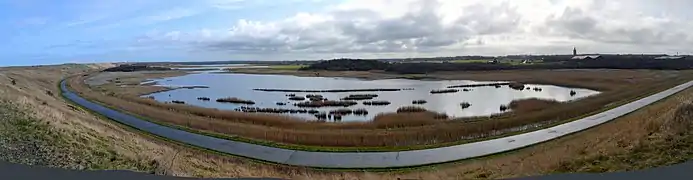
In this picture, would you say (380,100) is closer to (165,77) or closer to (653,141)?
(165,77)

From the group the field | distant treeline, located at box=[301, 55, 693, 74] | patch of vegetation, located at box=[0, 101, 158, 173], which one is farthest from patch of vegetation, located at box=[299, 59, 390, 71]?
patch of vegetation, located at box=[0, 101, 158, 173]

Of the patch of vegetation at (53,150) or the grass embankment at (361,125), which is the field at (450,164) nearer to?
the patch of vegetation at (53,150)

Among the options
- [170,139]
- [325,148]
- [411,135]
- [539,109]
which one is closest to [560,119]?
[539,109]

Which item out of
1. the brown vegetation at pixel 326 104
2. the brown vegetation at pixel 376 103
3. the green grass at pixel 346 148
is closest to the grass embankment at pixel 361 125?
the green grass at pixel 346 148

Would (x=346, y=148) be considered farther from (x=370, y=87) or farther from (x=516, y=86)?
(x=370, y=87)

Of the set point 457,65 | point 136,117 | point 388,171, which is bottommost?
point 388,171

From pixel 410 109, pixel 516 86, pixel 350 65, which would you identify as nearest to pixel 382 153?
pixel 410 109
